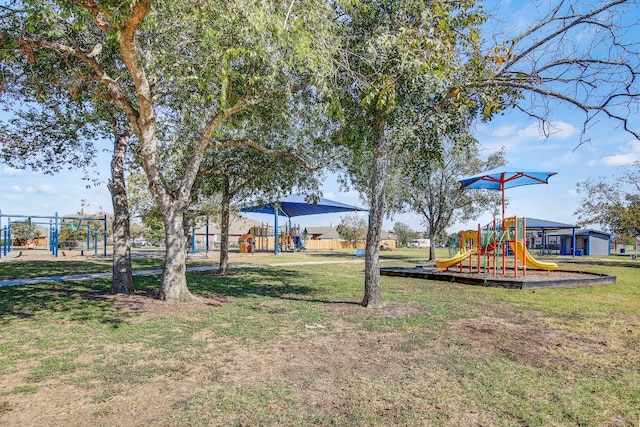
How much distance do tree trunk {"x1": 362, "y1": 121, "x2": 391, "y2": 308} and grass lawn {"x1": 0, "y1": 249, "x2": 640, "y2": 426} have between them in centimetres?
38

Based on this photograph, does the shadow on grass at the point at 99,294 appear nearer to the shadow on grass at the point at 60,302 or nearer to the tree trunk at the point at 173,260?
the shadow on grass at the point at 60,302

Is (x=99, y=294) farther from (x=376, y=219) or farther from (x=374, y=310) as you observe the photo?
(x=376, y=219)

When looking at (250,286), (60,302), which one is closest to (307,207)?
(250,286)

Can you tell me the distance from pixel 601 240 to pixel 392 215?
34.6 metres

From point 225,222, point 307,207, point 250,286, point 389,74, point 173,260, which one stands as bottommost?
point 250,286

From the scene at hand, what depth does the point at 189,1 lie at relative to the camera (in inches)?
245

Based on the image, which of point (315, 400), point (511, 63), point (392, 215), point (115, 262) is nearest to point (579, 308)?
point (511, 63)

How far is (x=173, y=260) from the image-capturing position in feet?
28.4

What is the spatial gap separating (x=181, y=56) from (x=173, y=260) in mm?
4176

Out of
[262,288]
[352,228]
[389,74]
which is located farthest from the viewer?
[352,228]

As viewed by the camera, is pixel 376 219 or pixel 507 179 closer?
pixel 376 219

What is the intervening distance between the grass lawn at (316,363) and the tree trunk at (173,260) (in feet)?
1.08

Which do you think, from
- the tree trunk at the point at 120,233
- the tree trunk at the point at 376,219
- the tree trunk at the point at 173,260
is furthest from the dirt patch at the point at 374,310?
the tree trunk at the point at 120,233

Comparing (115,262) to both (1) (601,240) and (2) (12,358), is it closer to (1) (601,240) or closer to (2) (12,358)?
(2) (12,358)
